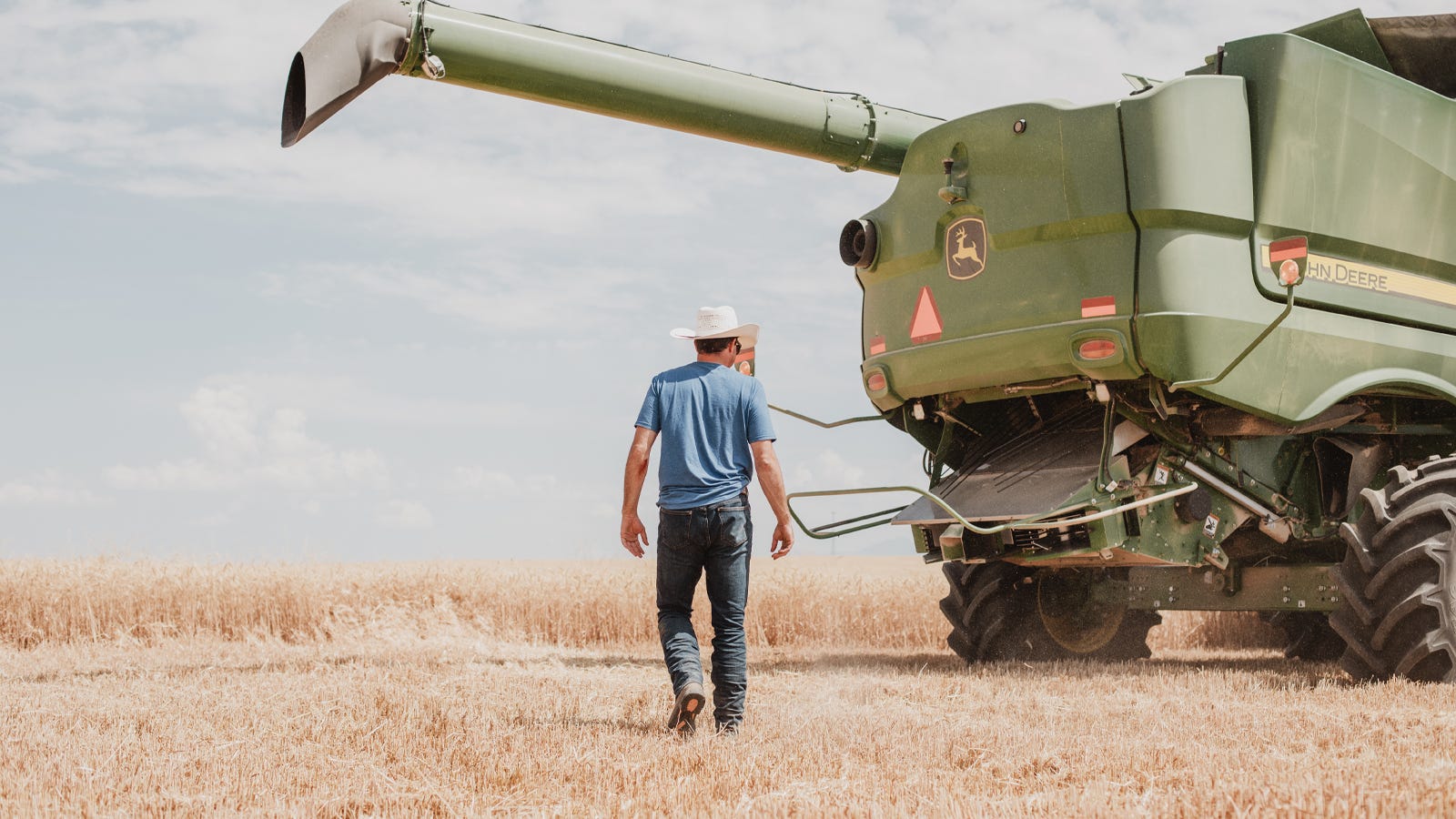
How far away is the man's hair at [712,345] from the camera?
626cm

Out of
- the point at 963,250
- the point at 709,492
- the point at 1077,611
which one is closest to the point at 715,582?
the point at 709,492

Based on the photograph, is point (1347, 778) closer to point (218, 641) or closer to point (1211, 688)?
point (1211, 688)

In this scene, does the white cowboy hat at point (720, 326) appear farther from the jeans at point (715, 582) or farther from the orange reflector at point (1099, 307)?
the orange reflector at point (1099, 307)

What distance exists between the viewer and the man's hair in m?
6.26

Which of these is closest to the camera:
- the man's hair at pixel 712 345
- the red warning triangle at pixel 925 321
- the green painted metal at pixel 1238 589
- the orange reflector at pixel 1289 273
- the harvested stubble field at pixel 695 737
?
the harvested stubble field at pixel 695 737

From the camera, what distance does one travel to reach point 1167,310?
730 centimetres

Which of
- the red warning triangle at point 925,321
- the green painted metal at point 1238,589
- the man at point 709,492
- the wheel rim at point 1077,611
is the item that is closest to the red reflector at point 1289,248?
the green painted metal at point 1238,589

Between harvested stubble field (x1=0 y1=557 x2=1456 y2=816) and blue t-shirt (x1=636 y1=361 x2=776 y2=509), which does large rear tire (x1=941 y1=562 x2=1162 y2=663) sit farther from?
blue t-shirt (x1=636 y1=361 x2=776 y2=509)

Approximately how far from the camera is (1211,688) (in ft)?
24.3

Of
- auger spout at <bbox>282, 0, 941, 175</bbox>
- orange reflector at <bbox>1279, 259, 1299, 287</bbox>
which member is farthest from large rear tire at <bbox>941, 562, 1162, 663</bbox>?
auger spout at <bbox>282, 0, 941, 175</bbox>

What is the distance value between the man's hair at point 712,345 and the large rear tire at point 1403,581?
382 centimetres

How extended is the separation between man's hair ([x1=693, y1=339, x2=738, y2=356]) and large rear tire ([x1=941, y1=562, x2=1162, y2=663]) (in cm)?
348

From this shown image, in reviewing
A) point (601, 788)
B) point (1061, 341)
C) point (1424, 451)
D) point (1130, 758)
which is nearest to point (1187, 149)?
point (1061, 341)

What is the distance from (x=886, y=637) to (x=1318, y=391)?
6496 millimetres
